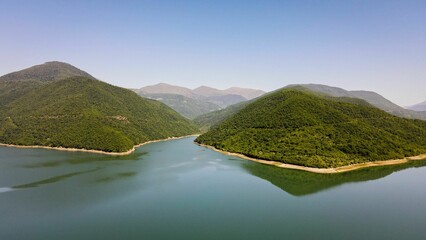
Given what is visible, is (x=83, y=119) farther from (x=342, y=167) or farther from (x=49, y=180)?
(x=342, y=167)

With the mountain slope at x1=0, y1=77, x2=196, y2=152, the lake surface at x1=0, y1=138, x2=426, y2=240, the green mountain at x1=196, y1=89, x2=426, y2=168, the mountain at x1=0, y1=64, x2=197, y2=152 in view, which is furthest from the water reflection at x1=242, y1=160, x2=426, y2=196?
the mountain at x1=0, y1=64, x2=197, y2=152

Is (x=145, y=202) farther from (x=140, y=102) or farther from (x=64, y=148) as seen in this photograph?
(x=140, y=102)

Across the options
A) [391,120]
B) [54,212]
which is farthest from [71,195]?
[391,120]

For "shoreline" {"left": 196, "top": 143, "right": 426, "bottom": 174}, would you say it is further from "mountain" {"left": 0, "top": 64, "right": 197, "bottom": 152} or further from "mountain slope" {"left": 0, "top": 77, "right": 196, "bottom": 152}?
"mountain" {"left": 0, "top": 64, "right": 197, "bottom": 152}

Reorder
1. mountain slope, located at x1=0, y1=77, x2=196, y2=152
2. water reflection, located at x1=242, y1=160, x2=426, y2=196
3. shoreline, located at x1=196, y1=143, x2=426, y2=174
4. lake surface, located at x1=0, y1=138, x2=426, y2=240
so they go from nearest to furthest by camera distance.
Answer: lake surface, located at x1=0, y1=138, x2=426, y2=240 → water reflection, located at x1=242, y1=160, x2=426, y2=196 → shoreline, located at x1=196, y1=143, x2=426, y2=174 → mountain slope, located at x1=0, y1=77, x2=196, y2=152

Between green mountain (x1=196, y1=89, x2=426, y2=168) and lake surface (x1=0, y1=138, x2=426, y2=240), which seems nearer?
lake surface (x1=0, y1=138, x2=426, y2=240)

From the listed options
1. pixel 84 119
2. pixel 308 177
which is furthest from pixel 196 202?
pixel 84 119
